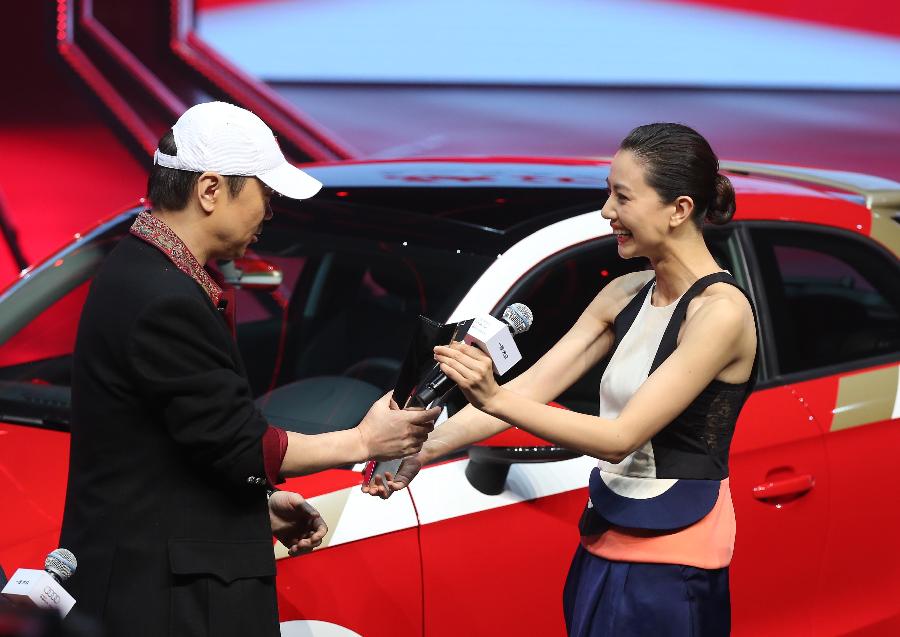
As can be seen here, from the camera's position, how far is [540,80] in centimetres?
507

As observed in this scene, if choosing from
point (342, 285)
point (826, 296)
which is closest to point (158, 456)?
point (342, 285)

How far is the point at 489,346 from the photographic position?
172 cm

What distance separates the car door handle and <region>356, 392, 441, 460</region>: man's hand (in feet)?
3.32

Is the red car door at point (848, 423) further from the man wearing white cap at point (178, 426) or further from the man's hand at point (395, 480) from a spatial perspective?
the man wearing white cap at point (178, 426)

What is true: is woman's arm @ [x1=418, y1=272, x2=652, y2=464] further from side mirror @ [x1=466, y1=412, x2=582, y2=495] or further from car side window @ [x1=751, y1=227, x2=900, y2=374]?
car side window @ [x1=751, y1=227, x2=900, y2=374]

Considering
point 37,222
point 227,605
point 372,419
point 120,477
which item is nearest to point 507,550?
point 372,419

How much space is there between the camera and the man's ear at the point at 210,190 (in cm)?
174

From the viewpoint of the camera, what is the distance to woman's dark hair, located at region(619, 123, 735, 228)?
1.97m

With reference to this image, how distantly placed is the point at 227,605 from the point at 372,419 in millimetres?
360

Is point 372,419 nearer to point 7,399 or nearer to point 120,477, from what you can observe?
point 120,477

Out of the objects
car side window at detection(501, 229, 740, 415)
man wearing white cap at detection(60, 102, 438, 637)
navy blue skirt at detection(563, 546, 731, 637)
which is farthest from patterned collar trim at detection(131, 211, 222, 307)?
car side window at detection(501, 229, 740, 415)

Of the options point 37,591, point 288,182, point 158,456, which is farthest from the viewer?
point 288,182

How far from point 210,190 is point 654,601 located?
0.98 meters

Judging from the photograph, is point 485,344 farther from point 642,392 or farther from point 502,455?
point 502,455
